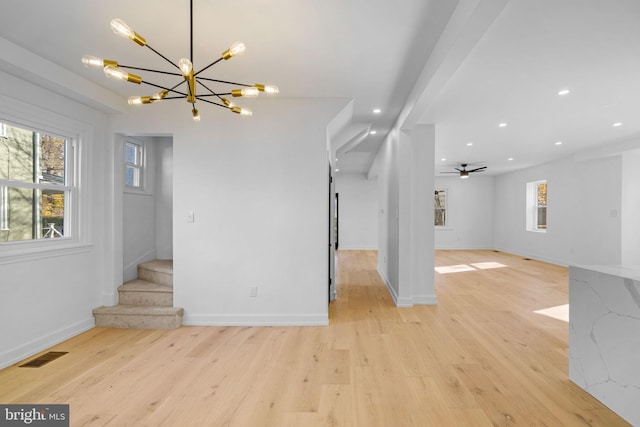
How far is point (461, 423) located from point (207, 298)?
9.25 feet

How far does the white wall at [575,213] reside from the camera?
6379 mm

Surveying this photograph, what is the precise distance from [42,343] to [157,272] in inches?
49.9

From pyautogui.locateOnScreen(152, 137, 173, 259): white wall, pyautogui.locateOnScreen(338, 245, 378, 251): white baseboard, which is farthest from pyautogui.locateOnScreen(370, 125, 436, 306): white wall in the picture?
pyautogui.locateOnScreen(338, 245, 378, 251): white baseboard

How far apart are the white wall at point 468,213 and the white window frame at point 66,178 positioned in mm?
10311

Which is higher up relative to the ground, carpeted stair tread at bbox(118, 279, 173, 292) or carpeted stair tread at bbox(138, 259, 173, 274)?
carpeted stair tread at bbox(138, 259, 173, 274)

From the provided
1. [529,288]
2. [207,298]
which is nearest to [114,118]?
[207,298]

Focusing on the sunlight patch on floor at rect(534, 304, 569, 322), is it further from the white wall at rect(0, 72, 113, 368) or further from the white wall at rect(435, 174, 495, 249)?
the white wall at rect(435, 174, 495, 249)

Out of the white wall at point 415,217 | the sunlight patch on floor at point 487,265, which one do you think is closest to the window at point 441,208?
the sunlight patch on floor at point 487,265

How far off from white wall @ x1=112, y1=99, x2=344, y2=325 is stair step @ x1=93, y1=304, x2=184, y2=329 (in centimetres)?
15

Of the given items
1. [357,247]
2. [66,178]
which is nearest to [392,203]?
[66,178]

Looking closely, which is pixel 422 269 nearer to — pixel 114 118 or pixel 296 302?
pixel 296 302

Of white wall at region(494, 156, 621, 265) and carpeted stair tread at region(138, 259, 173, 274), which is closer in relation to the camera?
carpeted stair tread at region(138, 259, 173, 274)

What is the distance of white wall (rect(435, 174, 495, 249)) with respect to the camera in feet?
36.4

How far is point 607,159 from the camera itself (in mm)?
6484
